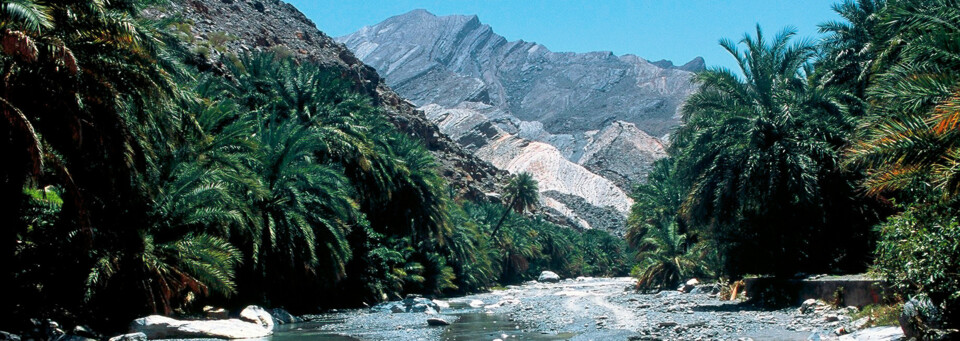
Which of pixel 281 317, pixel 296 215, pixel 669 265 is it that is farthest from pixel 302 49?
pixel 281 317

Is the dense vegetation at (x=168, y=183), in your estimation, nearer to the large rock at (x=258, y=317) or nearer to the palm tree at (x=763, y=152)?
the large rock at (x=258, y=317)

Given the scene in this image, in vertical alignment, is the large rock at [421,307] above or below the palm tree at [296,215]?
below

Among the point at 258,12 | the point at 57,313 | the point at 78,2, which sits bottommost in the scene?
the point at 57,313

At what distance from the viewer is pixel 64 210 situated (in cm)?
1192

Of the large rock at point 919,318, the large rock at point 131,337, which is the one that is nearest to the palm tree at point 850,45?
the large rock at point 919,318

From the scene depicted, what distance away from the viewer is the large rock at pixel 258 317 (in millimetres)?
17516

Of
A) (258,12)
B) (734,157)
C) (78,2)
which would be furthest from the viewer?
(258,12)

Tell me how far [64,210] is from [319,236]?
10.8 meters

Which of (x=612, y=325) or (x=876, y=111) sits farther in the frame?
(x=612, y=325)

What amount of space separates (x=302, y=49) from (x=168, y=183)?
4862 centimetres

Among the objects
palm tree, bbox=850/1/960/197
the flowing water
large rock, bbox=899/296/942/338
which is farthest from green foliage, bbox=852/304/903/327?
the flowing water

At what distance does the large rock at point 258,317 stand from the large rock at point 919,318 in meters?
13.2

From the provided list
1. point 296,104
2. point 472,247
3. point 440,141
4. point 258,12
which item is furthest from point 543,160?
point 296,104

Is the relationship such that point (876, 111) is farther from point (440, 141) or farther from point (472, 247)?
point (440, 141)
